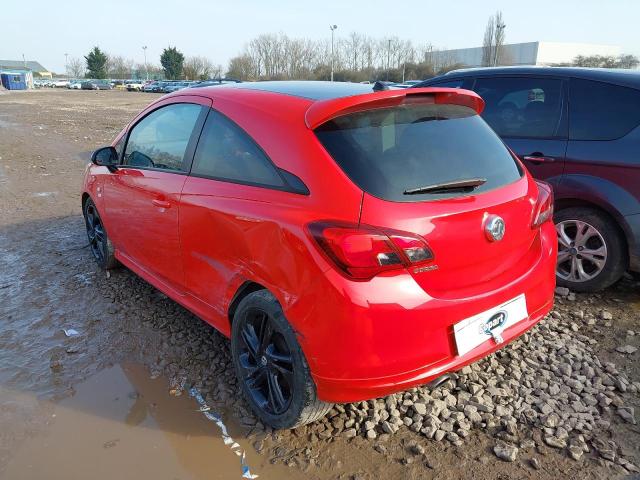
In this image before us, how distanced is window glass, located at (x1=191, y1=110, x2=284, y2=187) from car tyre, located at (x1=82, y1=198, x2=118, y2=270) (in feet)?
6.33

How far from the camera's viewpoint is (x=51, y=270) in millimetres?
4742

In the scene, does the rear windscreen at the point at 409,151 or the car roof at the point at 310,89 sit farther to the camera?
the car roof at the point at 310,89

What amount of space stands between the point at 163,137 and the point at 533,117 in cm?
307

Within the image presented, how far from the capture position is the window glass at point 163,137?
3250 millimetres

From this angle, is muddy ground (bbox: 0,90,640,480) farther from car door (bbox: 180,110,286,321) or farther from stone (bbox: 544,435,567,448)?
car door (bbox: 180,110,286,321)

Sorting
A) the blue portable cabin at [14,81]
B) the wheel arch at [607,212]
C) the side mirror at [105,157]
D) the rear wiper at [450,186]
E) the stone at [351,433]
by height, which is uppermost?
the blue portable cabin at [14,81]

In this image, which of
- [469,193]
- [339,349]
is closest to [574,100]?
[469,193]

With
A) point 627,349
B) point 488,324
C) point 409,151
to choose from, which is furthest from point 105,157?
point 627,349

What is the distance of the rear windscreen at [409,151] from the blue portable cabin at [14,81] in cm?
8394

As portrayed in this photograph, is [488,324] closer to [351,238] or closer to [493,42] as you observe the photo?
[351,238]

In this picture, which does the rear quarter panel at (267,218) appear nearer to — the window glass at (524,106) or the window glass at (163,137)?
the window glass at (163,137)

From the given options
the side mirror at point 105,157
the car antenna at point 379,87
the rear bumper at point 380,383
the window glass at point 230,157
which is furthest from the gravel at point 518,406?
the side mirror at point 105,157

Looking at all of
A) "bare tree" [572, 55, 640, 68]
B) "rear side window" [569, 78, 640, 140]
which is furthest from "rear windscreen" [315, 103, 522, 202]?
"bare tree" [572, 55, 640, 68]

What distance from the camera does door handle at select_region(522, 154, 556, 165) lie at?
4117 mm
